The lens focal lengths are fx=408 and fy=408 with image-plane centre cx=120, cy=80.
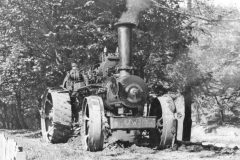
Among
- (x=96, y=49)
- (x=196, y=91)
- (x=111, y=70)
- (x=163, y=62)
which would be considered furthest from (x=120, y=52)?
(x=196, y=91)

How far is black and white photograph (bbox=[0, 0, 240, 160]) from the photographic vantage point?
10.1 metres

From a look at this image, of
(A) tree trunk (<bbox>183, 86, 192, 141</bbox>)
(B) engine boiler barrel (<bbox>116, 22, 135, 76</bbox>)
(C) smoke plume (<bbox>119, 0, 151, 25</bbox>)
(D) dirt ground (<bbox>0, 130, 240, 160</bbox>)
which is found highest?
(C) smoke plume (<bbox>119, 0, 151, 25</bbox>)

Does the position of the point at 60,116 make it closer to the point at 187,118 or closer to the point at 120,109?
the point at 120,109

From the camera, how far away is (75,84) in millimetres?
12305

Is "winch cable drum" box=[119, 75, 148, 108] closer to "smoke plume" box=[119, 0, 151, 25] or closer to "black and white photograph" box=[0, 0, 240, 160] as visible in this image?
"black and white photograph" box=[0, 0, 240, 160]

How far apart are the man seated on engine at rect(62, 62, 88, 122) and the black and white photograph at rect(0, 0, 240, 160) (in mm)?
38

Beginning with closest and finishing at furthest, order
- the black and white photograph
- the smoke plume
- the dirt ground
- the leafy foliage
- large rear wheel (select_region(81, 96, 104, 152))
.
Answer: the dirt ground
large rear wheel (select_region(81, 96, 104, 152))
the black and white photograph
the smoke plume
the leafy foliage

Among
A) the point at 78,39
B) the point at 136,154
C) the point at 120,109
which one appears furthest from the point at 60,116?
the point at 78,39

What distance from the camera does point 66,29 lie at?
52.3 ft

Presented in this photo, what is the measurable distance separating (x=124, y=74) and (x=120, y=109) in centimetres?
92

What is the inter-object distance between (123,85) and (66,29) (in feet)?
21.4

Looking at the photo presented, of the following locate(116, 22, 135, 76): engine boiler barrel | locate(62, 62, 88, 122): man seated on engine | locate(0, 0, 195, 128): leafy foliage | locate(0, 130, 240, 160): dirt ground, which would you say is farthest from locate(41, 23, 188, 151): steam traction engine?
locate(0, 0, 195, 128): leafy foliage

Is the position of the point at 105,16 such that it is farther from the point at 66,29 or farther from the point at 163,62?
the point at 163,62

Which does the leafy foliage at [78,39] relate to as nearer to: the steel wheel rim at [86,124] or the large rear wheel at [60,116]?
the large rear wheel at [60,116]
